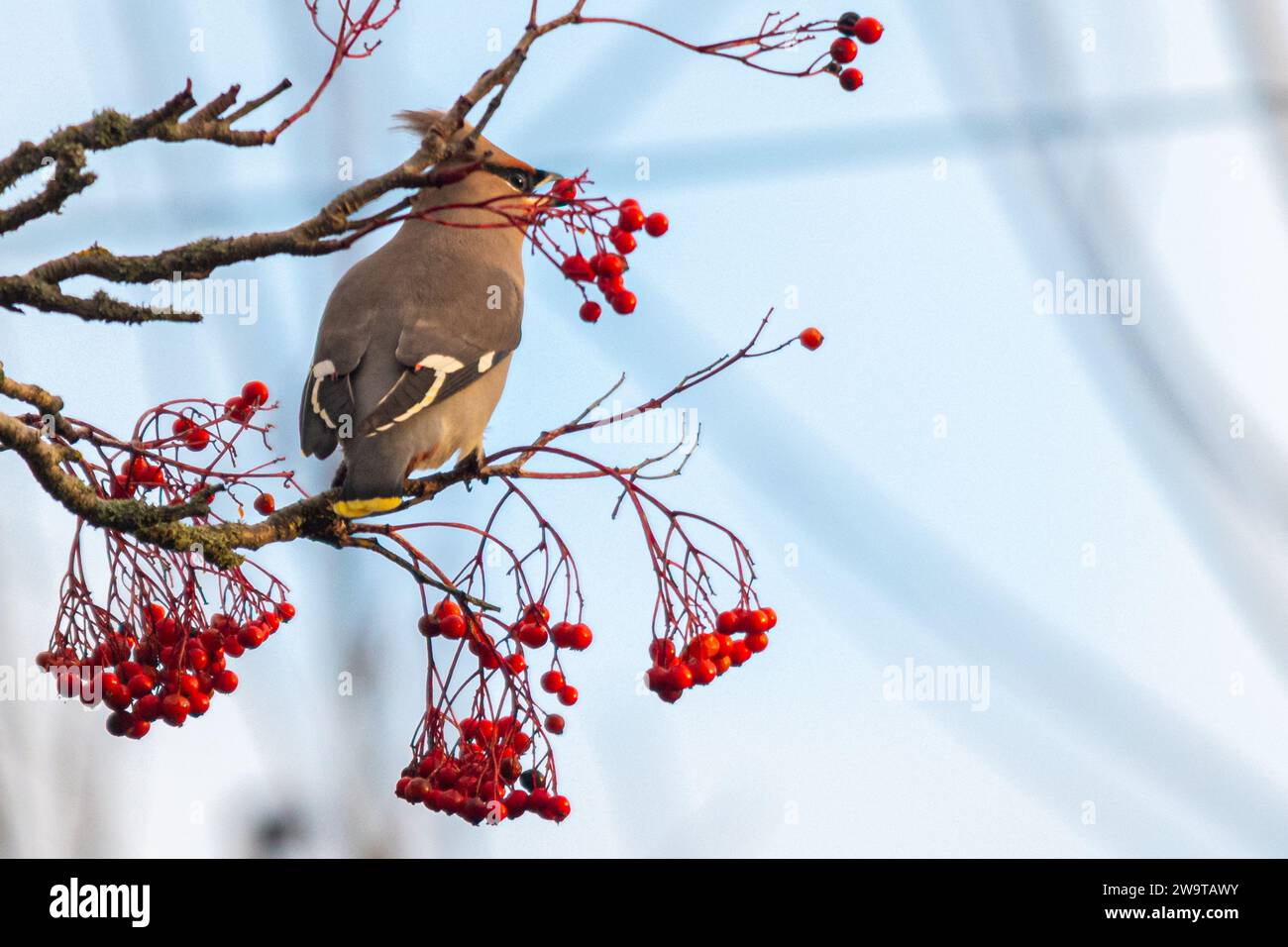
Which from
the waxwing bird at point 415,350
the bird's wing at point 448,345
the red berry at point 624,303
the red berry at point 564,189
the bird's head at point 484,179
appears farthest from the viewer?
the bird's head at point 484,179

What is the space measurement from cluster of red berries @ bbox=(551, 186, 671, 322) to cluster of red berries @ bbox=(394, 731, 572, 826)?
802mm

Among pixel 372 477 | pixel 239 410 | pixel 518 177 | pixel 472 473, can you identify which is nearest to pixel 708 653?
pixel 472 473

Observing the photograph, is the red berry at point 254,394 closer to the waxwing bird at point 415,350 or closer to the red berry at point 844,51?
the waxwing bird at point 415,350

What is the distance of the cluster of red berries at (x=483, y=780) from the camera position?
2.53 meters

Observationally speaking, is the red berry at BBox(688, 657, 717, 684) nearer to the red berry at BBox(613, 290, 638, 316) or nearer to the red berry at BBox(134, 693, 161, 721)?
the red berry at BBox(613, 290, 638, 316)

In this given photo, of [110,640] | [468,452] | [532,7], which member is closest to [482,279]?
[468,452]

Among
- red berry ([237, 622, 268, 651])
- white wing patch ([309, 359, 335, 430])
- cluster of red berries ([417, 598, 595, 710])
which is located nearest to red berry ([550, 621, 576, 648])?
cluster of red berries ([417, 598, 595, 710])

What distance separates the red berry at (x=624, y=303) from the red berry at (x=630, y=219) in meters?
0.13

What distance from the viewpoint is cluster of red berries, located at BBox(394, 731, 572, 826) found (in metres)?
2.53

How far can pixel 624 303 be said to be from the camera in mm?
2498

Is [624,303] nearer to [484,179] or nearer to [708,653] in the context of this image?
[708,653]

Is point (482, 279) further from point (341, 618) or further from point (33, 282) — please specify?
point (33, 282)

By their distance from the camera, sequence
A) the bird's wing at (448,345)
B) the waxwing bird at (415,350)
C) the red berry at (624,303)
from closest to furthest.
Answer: the red berry at (624,303), the waxwing bird at (415,350), the bird's wing at (448,345)

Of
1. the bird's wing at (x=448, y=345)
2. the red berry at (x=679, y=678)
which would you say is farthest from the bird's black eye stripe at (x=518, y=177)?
the red berry at (x=679, y=678)
